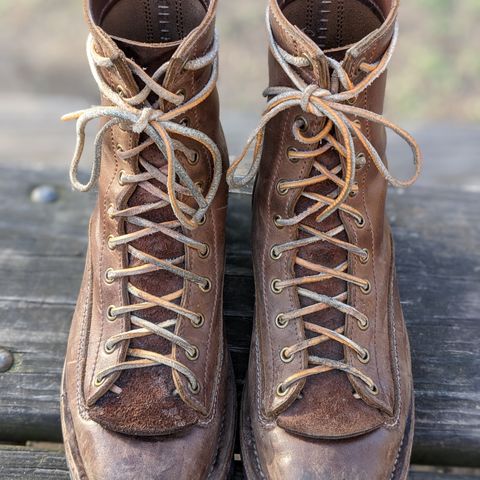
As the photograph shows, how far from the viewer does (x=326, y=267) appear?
3.65 ft

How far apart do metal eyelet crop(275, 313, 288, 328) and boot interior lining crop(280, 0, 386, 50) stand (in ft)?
1.79

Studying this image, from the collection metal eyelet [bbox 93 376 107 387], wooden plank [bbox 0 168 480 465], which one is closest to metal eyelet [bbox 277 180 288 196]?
wooden plank [bbox 0 168 480 465]

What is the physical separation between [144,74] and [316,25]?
395 millimetres

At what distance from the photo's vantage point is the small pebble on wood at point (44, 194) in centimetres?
175

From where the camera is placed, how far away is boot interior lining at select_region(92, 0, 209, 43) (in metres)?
1.11

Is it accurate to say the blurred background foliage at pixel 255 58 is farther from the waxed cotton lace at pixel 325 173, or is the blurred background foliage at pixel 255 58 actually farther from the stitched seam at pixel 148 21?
the waxed cotton lace at pixel 325 173

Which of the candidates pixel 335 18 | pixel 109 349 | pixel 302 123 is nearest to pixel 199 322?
pixel 109 349

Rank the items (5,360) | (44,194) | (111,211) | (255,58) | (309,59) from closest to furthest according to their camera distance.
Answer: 1. (309,59)
2. (111,211)
3. (5,360)
4. (44,194)
5. (255,58)

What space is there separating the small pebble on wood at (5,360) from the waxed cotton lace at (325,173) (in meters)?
0.62

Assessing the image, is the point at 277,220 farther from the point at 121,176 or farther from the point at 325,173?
the point at 121,176

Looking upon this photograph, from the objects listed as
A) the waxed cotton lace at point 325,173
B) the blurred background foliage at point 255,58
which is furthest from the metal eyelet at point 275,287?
the blurred background foliage at point 255,58

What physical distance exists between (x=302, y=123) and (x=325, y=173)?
10cm

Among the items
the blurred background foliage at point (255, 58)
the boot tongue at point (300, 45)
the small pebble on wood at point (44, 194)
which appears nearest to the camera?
the boot tongue at point (300, 45)

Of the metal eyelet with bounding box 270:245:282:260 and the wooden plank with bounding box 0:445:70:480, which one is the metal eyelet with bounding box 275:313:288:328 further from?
the wooden plank with bounding box 0:445:70:480
